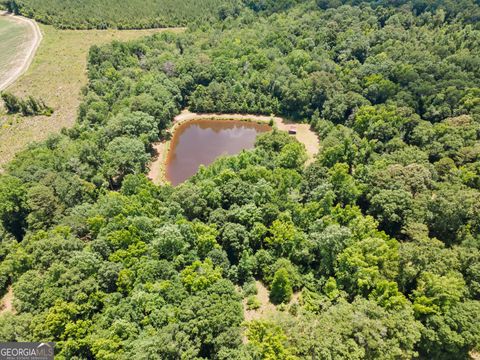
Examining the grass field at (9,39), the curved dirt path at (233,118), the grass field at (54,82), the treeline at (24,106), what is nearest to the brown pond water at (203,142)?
the curved dirt path at (233,118)

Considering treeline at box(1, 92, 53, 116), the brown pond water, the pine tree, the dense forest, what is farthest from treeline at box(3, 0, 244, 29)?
the pine tree

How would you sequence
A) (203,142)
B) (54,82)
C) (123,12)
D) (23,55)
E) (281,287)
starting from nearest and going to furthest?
(281,287), (203,142), (54,82), (23,55), (123,12)

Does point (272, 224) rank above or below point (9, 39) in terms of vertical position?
above

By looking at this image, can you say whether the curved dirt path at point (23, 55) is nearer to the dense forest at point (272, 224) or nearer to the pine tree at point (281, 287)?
the dense forest at point (272, 224)

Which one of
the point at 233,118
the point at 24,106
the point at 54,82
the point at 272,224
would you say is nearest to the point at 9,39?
the point at 54,82

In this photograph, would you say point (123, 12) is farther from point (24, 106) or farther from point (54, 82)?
point (24, 106)

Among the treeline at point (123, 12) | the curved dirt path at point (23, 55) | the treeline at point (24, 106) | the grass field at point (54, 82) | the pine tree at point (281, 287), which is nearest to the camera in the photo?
the pine tree at point (281, 287)

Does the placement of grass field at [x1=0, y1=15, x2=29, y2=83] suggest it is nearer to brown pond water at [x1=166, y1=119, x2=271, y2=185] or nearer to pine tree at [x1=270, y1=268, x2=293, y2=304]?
brown pond water at [x1=166, y1=119, x2=271, y2=185]
